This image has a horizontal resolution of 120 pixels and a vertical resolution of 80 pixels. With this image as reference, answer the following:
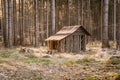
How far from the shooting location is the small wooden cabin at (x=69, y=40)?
21.1m

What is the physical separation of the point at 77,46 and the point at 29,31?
15.2 metres

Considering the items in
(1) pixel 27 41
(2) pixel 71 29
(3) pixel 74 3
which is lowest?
(1) pixel 27 41

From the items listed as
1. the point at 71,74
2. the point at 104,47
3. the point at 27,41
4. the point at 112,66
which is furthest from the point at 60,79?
the point at 27,41

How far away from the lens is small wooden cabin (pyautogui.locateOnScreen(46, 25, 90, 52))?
69.1ft

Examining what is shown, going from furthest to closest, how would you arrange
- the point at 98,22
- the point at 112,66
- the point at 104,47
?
1. the point at 98,22
2. the point at 104,47
3. the point at 112,66

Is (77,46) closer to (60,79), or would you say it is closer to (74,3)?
(60,79)

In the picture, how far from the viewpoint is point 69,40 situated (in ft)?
70.3

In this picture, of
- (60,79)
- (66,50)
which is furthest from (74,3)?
(60,79)

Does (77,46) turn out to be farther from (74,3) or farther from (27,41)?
(74,3)

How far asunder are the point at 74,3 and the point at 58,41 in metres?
19.5

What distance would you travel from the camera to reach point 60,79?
956 centimetres

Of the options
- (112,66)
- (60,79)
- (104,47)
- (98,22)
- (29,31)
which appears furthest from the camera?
(98,22)

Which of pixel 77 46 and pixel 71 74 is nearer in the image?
pixel 71 74

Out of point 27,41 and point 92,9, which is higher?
point 92,9
